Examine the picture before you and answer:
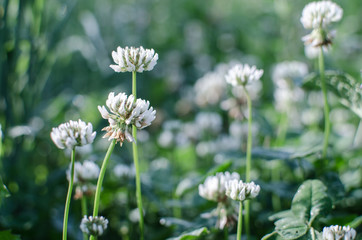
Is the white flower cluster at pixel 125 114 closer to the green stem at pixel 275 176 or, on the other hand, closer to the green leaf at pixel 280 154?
the green leaf at pixel 280 154

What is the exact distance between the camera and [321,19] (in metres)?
1.24

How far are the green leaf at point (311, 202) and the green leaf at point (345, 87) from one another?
33 cm

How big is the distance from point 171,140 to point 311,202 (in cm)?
99

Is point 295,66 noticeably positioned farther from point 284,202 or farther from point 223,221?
point 223,221

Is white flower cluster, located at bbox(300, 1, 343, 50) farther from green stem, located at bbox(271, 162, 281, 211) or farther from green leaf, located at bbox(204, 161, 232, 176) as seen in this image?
green stem, located at bbox(271, 162, 281, 211)

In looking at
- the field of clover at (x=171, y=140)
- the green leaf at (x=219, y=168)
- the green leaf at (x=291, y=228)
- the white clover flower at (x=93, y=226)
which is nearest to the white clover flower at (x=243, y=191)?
the field of clover at (x=171, y=140)

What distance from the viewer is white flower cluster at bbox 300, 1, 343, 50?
4.06 feet

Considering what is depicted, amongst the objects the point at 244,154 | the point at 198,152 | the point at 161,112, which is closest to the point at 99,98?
the point at 161,112

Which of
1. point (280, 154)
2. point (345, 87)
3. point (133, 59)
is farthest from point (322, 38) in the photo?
point (133, 59)

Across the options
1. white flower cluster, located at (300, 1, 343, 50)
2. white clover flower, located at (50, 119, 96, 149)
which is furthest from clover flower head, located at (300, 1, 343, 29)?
white clover flower, located at (50, 119, 96, 149)

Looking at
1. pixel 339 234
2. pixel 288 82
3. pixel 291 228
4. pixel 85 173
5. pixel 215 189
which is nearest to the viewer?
pixel 339 234

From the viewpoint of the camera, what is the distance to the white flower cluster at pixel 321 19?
48.7 inches

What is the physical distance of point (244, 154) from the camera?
164 cm

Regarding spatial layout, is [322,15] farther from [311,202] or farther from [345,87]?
[311,202]
